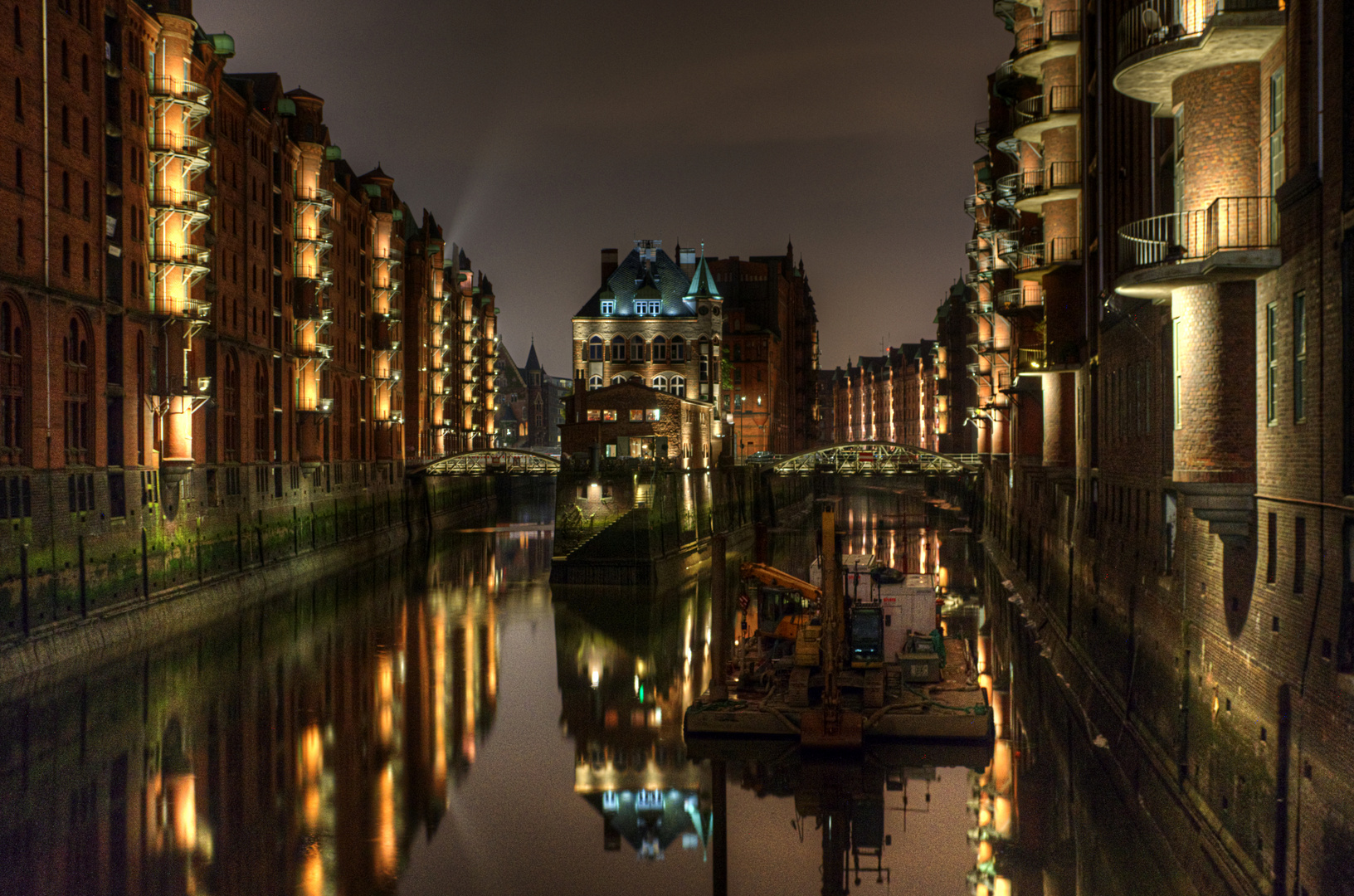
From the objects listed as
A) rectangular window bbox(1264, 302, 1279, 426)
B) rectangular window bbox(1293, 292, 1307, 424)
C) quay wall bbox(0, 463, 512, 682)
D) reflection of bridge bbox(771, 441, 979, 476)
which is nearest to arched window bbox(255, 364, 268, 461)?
quay wall bbox(0, 463, 512, 682)

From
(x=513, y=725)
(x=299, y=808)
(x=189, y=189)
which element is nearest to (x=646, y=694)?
(x=513, y=725)

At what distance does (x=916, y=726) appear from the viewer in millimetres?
25516

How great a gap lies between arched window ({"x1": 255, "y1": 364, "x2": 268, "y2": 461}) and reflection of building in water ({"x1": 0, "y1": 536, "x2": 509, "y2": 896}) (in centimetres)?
1371

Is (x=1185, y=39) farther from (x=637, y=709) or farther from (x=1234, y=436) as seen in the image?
(x=637, y=709)

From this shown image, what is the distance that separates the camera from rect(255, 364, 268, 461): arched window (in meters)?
52.6

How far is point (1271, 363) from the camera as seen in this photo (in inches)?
647

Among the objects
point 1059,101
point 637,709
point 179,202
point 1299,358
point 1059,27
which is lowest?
point 637,709

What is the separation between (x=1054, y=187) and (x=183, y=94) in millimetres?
27604

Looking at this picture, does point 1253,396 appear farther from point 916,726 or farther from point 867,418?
point 867,418

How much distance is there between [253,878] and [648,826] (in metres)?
6.67

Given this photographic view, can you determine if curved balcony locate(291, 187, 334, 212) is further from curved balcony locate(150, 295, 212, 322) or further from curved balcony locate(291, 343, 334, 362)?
curved balcony locate(150, 295, 212, 322)

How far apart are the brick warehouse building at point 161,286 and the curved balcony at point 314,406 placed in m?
0.08

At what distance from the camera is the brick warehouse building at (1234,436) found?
44.4 ft

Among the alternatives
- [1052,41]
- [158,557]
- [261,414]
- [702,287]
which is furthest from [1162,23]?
[702,287]
